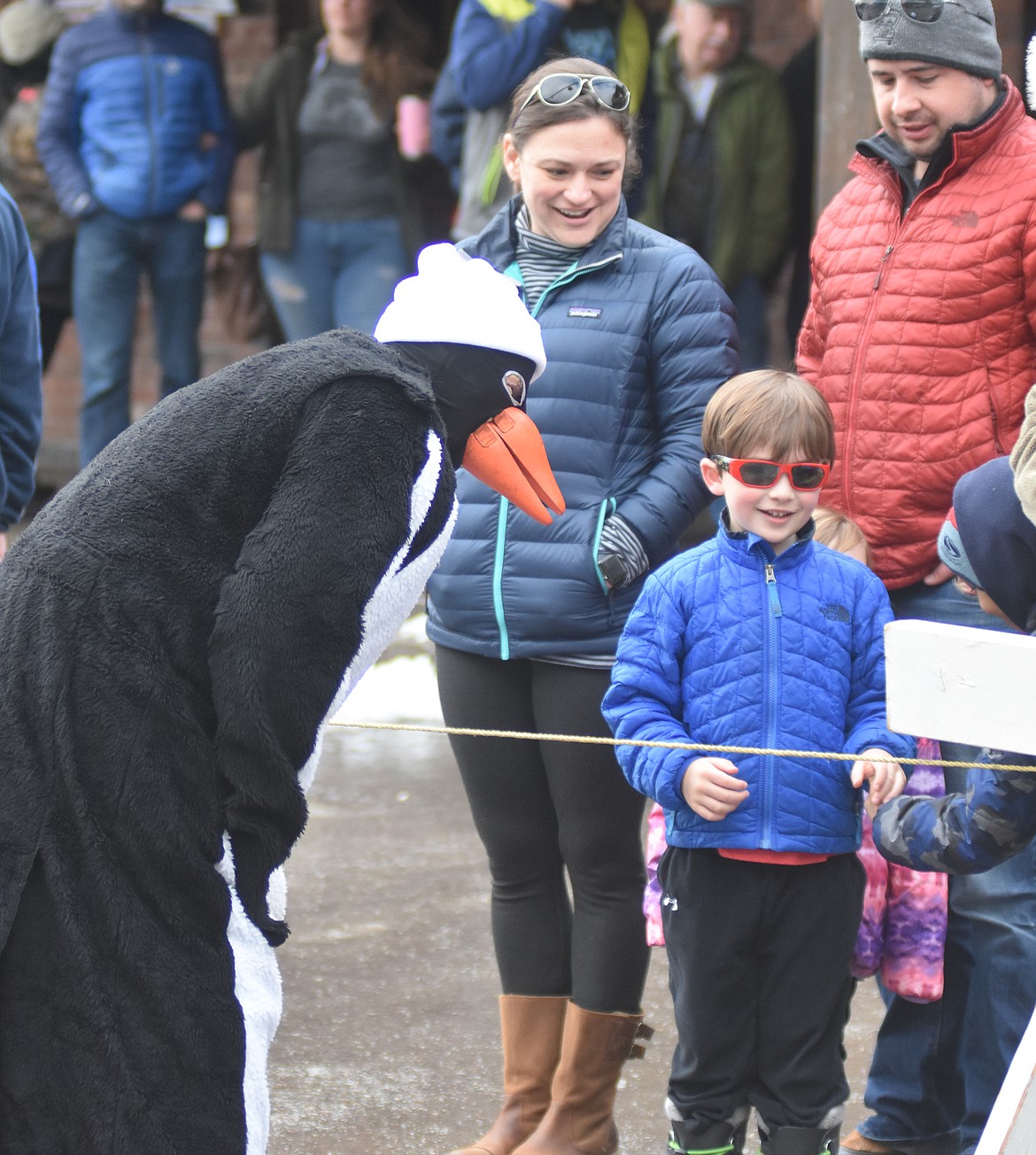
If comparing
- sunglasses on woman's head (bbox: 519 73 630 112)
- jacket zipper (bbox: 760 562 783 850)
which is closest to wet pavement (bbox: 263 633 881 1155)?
jacket zipper (bbox: 760 562 783 850)

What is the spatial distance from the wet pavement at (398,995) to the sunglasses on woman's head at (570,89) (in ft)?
6.47

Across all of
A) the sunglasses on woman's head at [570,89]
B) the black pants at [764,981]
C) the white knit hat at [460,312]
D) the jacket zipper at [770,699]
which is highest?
the sunglasses on woman's head at [570,89]

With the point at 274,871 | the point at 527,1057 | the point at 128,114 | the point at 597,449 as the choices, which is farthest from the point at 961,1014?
the point at 128,114

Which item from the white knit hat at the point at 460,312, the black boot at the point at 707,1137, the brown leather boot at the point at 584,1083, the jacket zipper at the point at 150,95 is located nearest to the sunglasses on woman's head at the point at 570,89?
the white knit hat at the point at 460,312

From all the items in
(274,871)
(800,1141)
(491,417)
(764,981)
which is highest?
(491,417)

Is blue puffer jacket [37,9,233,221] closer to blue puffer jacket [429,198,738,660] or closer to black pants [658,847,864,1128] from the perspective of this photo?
blue puffer jacket [429,198,738,660]

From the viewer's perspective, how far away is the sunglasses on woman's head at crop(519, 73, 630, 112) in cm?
326

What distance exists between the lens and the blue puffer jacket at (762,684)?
285 centimetres

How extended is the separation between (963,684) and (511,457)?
0.75m

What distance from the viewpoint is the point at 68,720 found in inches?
85.3

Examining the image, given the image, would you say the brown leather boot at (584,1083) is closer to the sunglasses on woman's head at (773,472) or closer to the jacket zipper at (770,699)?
the jacket zipper at (770,699)

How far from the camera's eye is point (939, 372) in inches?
126

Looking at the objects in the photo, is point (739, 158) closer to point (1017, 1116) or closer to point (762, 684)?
point (762, 684)

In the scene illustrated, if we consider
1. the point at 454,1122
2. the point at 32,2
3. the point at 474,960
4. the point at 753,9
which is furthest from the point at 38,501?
the point at 454,1122
